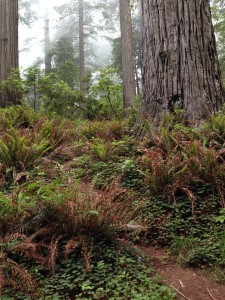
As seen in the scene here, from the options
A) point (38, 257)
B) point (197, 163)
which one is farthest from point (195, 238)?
Result: point (38, 257)

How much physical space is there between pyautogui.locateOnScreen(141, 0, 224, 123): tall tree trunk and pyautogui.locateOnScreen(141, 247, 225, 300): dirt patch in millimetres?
2589

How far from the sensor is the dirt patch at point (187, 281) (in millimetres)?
2316

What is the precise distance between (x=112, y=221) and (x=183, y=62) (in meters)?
3.11

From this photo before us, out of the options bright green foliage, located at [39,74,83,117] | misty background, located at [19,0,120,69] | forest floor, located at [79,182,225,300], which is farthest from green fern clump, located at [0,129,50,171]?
misty background, located at [19,0,120,69]

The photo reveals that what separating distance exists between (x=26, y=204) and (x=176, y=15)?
12.7 feet

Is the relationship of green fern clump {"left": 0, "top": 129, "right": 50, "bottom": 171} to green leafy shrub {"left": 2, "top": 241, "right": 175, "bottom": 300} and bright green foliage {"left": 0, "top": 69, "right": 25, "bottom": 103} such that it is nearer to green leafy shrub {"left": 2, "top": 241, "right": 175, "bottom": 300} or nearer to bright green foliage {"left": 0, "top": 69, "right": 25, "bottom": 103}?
green leafy shrub {"left": 2, "top": 241, "right": 175, "bottom": 300}

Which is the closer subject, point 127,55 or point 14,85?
point 14,85

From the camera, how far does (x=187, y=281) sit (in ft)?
8.15

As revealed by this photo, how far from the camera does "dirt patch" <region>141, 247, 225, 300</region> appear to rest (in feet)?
7.60

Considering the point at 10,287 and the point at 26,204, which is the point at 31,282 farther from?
the point at 26,204

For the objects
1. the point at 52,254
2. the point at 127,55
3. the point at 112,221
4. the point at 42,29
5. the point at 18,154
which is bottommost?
the point at 52,254

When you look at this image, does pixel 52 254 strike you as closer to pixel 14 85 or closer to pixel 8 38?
pixel 14 85

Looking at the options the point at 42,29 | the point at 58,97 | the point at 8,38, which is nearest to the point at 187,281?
the point at 58,97

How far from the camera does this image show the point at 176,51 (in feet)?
16.2
